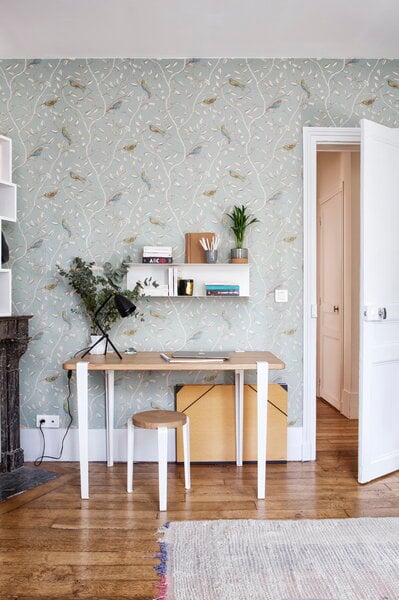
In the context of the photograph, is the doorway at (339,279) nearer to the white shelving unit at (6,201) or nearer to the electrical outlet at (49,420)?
the electrical outlet at (49,420)

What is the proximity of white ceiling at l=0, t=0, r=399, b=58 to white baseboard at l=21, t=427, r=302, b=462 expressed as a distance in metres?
2.54

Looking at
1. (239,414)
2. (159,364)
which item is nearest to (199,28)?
(159,364)

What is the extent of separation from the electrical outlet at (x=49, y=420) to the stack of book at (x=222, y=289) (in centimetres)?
136

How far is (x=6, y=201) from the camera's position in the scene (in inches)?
125

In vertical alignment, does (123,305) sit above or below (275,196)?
below

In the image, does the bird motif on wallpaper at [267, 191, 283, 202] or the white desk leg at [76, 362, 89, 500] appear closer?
the white desk leg at [76, 362, 89, 500]

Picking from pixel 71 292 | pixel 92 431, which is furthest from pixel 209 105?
pixel 92 431

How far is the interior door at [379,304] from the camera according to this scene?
294 cm

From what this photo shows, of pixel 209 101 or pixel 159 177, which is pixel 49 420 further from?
pixel 209 101

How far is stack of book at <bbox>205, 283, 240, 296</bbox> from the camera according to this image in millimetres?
3281

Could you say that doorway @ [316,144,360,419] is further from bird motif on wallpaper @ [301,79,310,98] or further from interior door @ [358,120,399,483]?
interior door @ [358,120,399,483]

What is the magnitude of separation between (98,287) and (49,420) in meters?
0.97

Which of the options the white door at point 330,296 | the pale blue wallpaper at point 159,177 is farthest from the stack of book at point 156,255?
the white door at point 330,296

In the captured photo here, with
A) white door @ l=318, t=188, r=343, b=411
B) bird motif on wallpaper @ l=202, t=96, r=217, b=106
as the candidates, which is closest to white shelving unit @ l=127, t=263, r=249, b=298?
bird motif on wallpaper @ l=202, t=96, r=217, b=106
